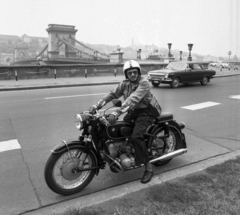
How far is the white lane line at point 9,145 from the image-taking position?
5.00m

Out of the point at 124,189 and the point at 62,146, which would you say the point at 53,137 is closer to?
the point at 62,146

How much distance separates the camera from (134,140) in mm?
3449

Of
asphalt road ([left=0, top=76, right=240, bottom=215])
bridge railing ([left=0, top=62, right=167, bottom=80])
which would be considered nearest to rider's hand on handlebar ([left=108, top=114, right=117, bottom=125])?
asphalt road ([left=0, top=76, right=240, bottom=215])

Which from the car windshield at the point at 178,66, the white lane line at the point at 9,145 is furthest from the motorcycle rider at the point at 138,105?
the car windshield at the point at 178,66

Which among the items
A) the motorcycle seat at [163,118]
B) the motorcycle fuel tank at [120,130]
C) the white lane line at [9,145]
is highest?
the motorcycle seat at [163,118]

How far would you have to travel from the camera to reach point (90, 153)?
3.34 m

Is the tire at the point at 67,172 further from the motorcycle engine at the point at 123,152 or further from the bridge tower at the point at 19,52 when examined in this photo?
the bridge tower at the point at 19,52

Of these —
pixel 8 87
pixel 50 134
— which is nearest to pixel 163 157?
pixel 50 134

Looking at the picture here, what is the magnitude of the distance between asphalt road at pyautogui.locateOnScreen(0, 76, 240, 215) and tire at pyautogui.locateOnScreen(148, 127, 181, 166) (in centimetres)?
27

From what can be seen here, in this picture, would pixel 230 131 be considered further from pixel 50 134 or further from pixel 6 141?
pixel 6 141

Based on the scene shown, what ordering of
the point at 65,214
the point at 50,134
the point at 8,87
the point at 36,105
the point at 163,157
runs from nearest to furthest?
the point at 65,214
the point at 163,157
the point at 50,134
the point at 36,105
the point at 8,87

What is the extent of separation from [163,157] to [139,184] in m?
0.60

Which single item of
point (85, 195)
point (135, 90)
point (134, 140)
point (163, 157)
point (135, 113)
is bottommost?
point (85, 195)

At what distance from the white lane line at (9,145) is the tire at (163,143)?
9.04 ft
